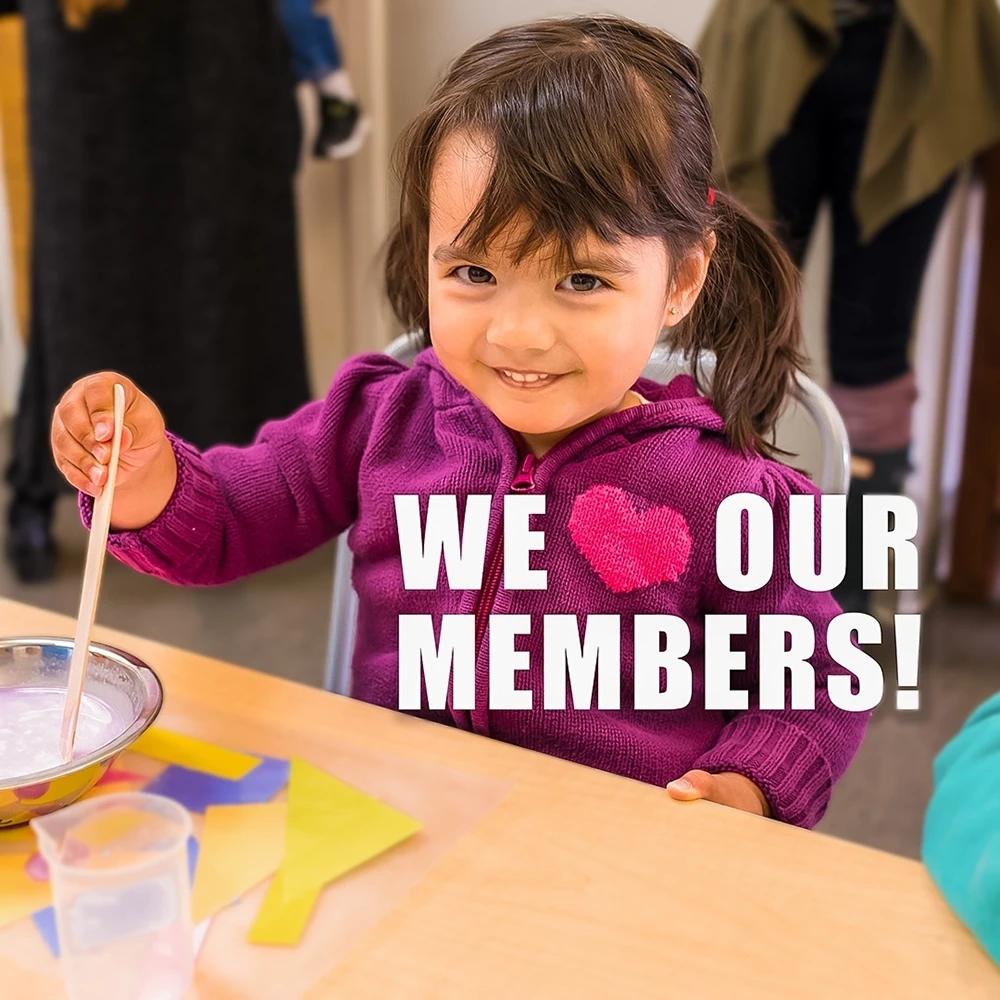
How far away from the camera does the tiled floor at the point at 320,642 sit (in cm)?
188

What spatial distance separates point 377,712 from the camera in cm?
81

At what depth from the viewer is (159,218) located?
2410mm

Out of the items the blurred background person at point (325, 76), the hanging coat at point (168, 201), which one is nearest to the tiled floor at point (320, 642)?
the hanging coat at point (168, 201)

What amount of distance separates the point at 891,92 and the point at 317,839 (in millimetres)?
1740

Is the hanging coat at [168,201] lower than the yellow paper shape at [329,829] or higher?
higher

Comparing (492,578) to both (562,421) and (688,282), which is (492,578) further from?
(688,282)

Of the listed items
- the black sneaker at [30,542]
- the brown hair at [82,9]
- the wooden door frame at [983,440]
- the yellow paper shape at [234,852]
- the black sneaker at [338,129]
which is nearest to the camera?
the yellow paper shape at [234,852]

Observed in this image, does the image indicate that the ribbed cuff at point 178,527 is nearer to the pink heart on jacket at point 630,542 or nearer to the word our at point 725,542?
the word our at point 725,542

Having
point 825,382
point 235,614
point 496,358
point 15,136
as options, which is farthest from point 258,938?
point 15,136

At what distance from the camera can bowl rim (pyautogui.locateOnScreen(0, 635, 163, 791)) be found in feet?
2.19

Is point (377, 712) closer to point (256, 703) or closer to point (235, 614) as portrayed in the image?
point (256, 703)

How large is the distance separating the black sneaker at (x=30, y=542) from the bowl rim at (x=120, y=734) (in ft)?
5.88

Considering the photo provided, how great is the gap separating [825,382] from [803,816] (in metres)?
1.77

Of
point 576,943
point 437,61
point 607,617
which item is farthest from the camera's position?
point 437,61
